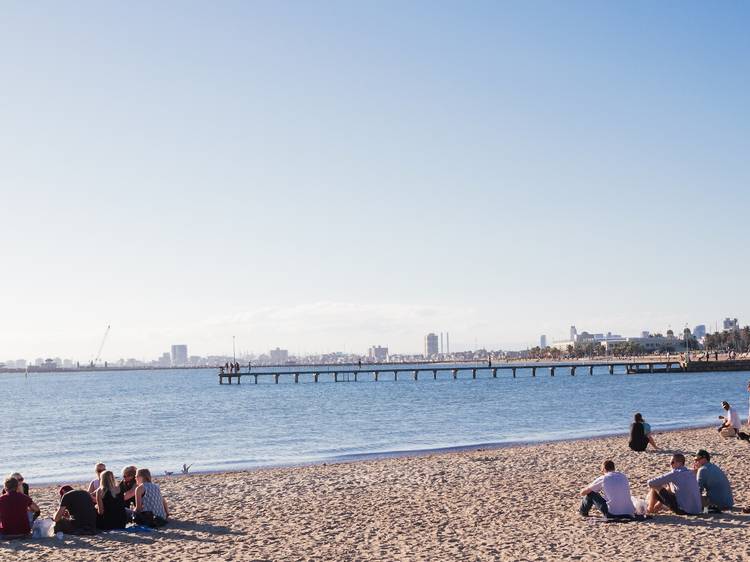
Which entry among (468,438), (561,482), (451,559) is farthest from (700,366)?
(451,559)

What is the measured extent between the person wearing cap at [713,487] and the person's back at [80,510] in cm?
944

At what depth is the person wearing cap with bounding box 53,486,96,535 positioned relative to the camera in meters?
12.4

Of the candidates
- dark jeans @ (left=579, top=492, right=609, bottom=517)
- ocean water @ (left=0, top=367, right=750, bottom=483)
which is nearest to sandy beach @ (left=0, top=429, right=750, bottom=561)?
dark jeans @ (left=579, top=492, right=609, bottom=517)

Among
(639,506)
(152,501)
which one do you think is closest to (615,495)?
(639,506)

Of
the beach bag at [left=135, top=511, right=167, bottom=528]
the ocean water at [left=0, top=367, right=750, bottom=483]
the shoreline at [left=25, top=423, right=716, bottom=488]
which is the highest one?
the beach bag at [left=135, top=511, right=167, bottom=528]

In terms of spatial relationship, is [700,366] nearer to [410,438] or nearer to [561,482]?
[410,438]

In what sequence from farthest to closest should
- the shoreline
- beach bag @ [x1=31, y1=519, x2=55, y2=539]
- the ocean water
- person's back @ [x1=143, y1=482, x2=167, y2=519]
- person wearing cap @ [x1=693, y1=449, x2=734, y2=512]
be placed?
the ocean water → the shoreline → person's back @ [x1=143, y1=482, x2=167, y2=519] → person wearing cap @ [x1=693, y1=449, x2=734, y2=512] → beach bag @ [x1=31, y1=519, x2=55, y2=539]

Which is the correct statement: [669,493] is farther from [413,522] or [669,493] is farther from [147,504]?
[147,504]

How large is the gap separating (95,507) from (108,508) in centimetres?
28

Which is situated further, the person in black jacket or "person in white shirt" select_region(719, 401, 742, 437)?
"person in white shirt" select_region(719, 401, 742, 437)

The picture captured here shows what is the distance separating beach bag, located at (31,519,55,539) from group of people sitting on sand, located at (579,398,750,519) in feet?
26.7

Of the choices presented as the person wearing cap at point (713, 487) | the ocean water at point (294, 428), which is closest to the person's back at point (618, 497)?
the person wearing cap at point (713, 487)

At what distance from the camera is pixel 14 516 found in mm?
12086

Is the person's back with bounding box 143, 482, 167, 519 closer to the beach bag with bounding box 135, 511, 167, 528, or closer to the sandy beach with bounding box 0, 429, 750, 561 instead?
the beach bag with bounding box 135, 511, 167, 528
